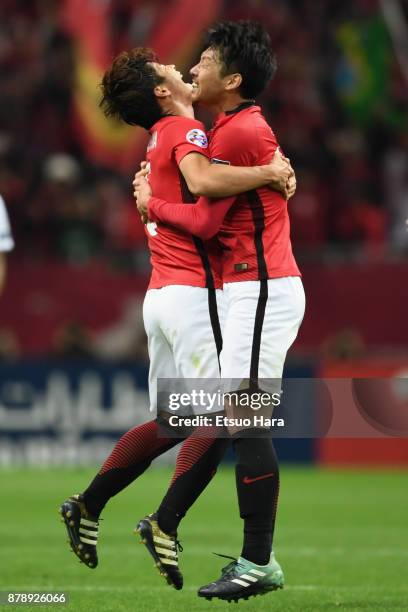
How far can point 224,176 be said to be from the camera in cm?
600

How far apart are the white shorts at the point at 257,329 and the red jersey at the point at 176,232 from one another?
0.67 feet

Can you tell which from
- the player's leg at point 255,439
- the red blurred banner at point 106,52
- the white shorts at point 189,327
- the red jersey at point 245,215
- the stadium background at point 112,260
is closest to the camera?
the player's leg at point 255,439

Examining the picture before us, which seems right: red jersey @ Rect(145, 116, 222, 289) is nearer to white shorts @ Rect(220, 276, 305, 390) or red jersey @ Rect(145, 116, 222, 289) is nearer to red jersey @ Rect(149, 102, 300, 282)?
red jersey @ Rect(149, 102, 300, 282)

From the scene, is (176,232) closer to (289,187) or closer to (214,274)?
(214,274)

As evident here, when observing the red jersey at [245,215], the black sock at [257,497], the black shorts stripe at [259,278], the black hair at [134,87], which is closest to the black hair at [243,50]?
the red jersey at [245,215]

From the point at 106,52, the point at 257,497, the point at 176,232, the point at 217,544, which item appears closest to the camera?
the point at 257,497

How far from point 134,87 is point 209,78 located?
0.40m

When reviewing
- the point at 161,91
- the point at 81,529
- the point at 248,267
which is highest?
the point at 161,91

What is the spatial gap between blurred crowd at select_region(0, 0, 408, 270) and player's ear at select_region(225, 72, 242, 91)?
9.00 metres

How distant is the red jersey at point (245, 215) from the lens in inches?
239

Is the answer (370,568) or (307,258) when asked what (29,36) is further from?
(370,568)

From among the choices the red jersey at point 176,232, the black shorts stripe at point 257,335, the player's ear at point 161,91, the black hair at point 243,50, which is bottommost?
the black shorts stripe at point 257,335

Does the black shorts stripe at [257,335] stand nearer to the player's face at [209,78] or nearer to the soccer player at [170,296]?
the soccer player at [170,296]

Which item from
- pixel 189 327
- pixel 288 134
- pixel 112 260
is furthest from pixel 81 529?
pixel 288 134
